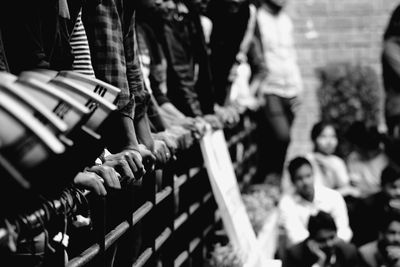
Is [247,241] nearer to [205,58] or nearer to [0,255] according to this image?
[205,58]

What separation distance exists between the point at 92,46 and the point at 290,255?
9.45ft

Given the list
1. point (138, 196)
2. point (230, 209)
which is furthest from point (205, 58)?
point (138, 196)

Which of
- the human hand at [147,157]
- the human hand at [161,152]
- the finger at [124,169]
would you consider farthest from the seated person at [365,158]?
the finger at [124,169]

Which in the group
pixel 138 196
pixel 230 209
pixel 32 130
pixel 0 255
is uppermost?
pixel 32 130

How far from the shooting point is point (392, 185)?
20.8ft

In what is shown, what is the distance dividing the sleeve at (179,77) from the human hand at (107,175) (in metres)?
2.09

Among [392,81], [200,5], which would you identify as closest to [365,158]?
[392,81]

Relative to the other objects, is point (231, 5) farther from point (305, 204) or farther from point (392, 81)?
point (392, 81)

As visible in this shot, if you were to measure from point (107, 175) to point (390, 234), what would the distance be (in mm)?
→ 3351

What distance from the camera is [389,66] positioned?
291 inches

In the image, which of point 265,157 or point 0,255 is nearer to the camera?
point 0,255

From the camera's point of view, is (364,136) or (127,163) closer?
(127,163)

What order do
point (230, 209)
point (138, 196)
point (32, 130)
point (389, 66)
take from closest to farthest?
point (32, 130)
point (138, 196)
point (230, 209)
point (389, 66)

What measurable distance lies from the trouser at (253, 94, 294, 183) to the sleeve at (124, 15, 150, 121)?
4.26 m
